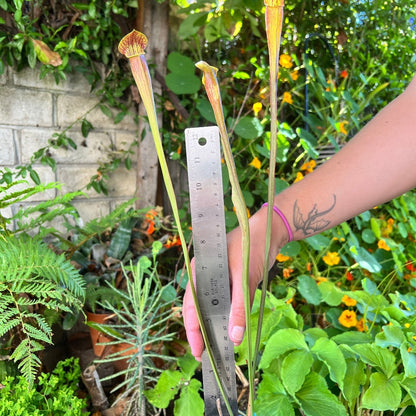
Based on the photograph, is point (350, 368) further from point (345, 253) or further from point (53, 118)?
point (53, 118)

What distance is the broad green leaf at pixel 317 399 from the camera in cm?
67

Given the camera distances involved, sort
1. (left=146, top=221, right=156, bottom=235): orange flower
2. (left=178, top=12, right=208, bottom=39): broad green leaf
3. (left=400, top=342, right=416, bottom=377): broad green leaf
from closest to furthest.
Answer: (left=400, top=342, right=416, bottom=377): broad green leaf → (left=178, top=12, right=208, bottom=39): broad green leaf → (left=146, top=221, right=156, bottom=235): orange flower

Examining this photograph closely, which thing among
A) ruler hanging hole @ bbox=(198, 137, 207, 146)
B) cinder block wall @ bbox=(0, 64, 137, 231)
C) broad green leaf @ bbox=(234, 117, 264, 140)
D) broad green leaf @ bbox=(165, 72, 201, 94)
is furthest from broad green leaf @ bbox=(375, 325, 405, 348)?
cinder block wall @ bbox=(0, 64, 137, 231)

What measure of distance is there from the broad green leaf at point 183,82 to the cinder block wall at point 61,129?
0.30 m

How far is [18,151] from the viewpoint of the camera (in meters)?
1.34

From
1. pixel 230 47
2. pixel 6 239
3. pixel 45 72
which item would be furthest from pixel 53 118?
pixel 230 47

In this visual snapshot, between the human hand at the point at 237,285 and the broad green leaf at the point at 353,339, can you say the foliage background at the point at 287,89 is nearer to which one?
the broad green leaf at the point at 353,339

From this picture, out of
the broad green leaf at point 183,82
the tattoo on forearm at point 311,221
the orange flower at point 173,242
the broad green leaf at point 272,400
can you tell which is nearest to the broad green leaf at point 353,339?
the broad green leaf at point 272,400

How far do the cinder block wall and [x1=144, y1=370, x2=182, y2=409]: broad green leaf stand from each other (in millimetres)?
865

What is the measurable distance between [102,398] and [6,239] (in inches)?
18.3

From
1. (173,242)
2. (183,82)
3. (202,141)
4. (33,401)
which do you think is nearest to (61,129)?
(183,82)

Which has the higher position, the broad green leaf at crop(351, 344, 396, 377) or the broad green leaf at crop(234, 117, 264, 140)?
the broad green leaf at crop(234, 117, 264, 140)

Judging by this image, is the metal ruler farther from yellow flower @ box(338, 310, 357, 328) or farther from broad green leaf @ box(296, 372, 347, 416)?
yellow flower @ box(338, 310, 357, 328)

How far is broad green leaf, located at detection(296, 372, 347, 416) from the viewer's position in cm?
67
